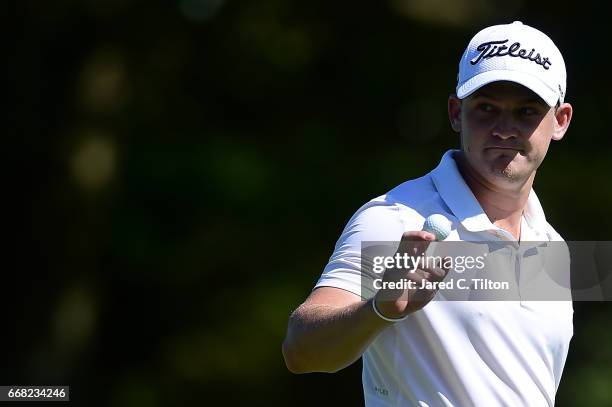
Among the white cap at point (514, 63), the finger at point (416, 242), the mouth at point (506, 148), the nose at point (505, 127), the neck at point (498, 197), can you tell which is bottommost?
the finger at point (416, 242)

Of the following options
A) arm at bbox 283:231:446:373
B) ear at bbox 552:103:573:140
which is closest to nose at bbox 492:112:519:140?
ear at bbox 552:103:573:140

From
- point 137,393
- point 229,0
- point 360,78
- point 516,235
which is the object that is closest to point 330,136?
point 360,78

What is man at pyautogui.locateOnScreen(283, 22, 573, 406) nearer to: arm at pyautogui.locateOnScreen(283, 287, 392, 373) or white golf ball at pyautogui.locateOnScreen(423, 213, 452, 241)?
arm at pyautogui.locateOnScreen(283, 287, 392, 373)

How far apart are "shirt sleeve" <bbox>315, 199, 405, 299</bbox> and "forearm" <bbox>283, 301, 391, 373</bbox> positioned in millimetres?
89

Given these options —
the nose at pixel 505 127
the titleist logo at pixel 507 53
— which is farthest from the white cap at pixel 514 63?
the nose at pixel 505 127

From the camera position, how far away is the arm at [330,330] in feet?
10.2

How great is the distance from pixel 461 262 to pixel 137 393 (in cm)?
716

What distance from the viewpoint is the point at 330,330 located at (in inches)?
125

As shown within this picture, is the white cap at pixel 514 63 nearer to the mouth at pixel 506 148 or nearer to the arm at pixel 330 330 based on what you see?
the mouth at pixel 506 148

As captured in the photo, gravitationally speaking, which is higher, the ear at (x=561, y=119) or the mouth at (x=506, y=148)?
the ear at (x=561, y=119)

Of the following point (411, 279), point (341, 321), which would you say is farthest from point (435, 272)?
point (341, 321)

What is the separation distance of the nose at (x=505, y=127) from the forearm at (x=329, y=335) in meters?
0.73

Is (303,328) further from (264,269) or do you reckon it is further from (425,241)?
(264,269)

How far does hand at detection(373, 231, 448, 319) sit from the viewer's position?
2852 millimetres
